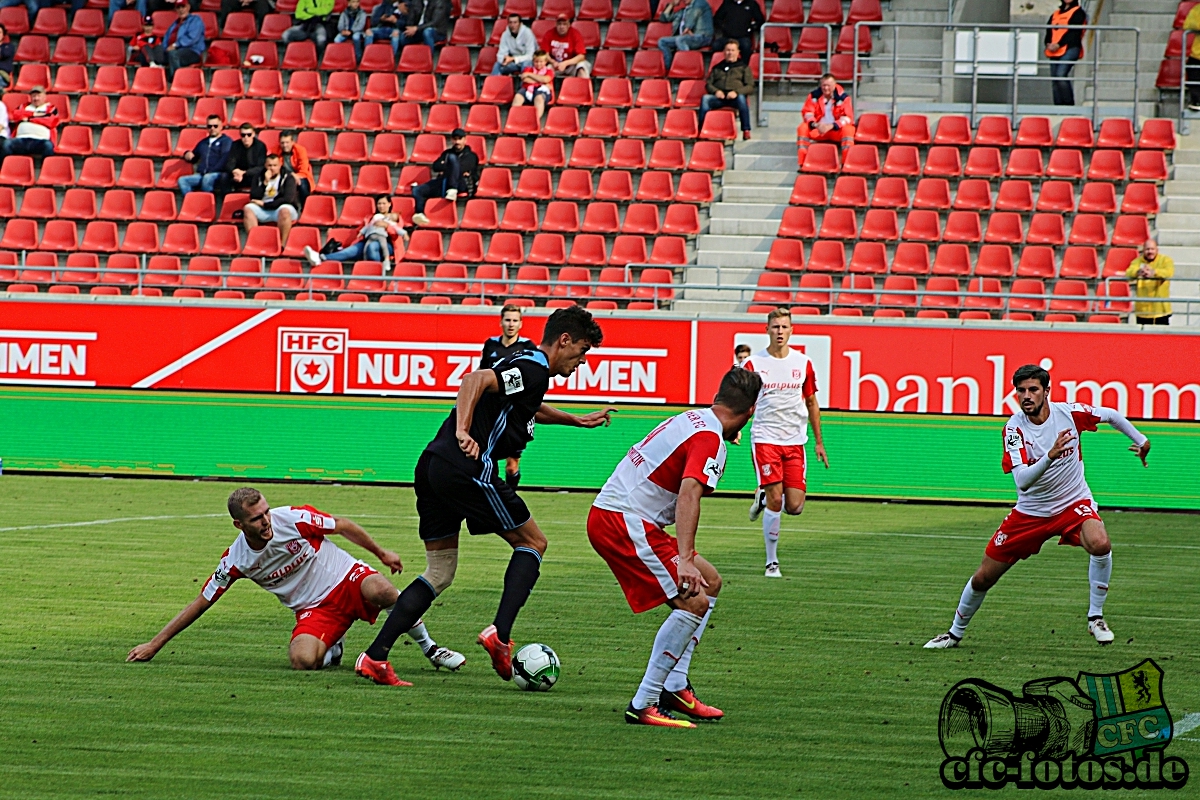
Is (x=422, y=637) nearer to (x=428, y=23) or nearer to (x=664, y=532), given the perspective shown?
(x=664, y=532)

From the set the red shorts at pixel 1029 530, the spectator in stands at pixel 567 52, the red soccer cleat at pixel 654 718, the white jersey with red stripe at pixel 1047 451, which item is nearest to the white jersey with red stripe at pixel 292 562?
the red soccer cleat at pixel 654 718

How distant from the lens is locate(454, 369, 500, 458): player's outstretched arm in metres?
7.75

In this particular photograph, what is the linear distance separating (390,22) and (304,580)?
2097 centimetres

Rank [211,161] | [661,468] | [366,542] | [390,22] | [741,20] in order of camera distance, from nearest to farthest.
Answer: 1. [661,468]
2. [366,542]
3. [211,161]
4. [741,20]
5. [390,22]

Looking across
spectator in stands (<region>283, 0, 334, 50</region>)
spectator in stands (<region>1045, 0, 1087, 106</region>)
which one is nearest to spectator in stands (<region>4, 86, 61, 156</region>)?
spectator in stands (<region>283, 0, 334, 50</region>)

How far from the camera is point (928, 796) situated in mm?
5941

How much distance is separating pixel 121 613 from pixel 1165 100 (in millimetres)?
21197

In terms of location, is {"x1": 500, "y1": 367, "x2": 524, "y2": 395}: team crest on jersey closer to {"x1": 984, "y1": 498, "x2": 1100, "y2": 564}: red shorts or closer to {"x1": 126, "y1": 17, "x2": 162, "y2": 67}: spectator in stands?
{"x1": 984, "y1": 498, "x2": 1100, "y2": 564}: red shorts

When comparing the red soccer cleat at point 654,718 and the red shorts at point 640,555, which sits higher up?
the red shorts at point 640,555

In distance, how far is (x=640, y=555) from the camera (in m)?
7.25

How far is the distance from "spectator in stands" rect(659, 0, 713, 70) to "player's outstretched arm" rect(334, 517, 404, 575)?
19.9 metres

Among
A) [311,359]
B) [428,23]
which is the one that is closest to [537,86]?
[428,23]

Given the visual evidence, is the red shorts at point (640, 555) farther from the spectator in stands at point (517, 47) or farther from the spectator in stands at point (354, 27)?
the spectator in stands at point (354, 27)

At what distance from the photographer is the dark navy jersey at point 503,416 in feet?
25.9
